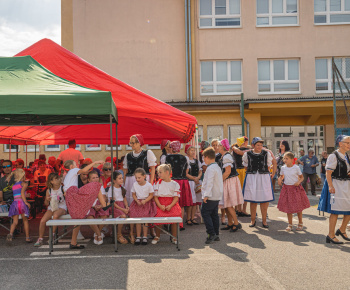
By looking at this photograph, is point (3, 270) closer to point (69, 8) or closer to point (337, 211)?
point (337, 211)

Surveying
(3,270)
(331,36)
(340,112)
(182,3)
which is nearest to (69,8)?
(182,3)

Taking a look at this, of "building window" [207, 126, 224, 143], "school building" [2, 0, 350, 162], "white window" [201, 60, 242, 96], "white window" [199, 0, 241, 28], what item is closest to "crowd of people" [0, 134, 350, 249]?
"building window" [207, 126, 224, 143]

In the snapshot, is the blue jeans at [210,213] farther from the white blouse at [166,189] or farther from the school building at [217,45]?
the school building at [217,45]

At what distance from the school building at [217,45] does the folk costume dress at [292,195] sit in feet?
43.3

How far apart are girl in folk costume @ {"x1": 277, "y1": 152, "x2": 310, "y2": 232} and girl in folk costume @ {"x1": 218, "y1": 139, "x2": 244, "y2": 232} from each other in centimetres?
92

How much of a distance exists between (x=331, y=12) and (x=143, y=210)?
1928cm

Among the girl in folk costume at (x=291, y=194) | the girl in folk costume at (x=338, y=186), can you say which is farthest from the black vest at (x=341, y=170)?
the girl in folk costume at (x=291, y=194)

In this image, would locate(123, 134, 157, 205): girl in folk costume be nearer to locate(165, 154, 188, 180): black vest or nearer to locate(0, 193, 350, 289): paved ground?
locate(165, 154, 188, 180): black vest

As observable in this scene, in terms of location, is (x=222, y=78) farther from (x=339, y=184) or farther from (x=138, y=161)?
(x=339, y=184)

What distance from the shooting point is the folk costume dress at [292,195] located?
843 cm

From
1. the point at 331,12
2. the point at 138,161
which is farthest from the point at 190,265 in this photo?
the point at 331,12

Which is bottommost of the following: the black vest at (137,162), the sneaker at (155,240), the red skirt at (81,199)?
the sneaker at (155,240)

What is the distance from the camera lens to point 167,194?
288 inches

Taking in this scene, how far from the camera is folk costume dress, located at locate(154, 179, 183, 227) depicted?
7.29 metres
